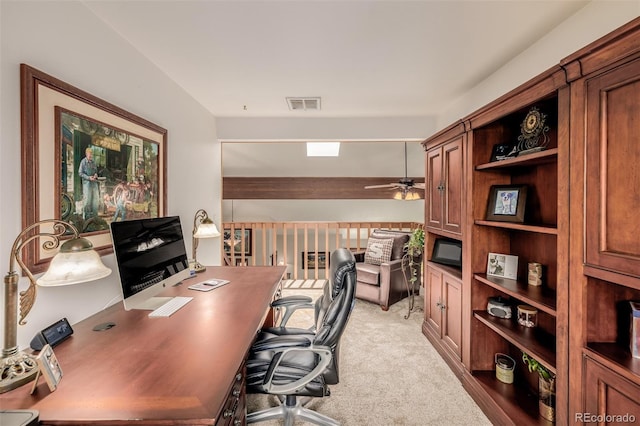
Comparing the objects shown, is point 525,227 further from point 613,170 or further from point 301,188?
point 301,188

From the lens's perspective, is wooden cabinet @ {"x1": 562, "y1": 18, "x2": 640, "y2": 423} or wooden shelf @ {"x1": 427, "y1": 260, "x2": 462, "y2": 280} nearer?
wooden cabinet @ {"x1": 562, "y1": 18, "x2": 640, "y2": 423}

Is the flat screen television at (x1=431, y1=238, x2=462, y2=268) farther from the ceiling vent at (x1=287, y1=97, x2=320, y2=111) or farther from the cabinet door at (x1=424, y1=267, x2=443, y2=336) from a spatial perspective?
the ceiling vent at (x1=287, y1=97, x2=320, y2=111)

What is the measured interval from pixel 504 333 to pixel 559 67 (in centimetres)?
148

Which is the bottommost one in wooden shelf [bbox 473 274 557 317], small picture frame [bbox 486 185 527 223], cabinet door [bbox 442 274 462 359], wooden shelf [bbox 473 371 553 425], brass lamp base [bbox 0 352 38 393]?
wooden shelf [bbox 473 371 553 425]

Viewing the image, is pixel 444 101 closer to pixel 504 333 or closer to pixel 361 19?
pixel 361 19

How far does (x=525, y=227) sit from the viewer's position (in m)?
1.55

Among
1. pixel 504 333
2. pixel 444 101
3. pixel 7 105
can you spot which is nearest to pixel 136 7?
pixel 7 105

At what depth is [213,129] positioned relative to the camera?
3.28m

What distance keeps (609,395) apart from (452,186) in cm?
151

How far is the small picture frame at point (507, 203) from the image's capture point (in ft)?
5.66

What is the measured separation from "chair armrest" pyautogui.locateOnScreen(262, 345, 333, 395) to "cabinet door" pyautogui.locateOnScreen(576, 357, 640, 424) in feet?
3.57

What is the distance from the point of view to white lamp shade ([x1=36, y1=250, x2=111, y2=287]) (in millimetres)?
998

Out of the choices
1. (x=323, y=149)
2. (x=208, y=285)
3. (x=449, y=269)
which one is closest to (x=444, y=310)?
(x=449, y=269)

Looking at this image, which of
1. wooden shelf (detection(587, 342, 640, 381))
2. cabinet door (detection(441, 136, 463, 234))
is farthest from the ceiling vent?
wooden shelf (detection(587, 342, 640, 381))
